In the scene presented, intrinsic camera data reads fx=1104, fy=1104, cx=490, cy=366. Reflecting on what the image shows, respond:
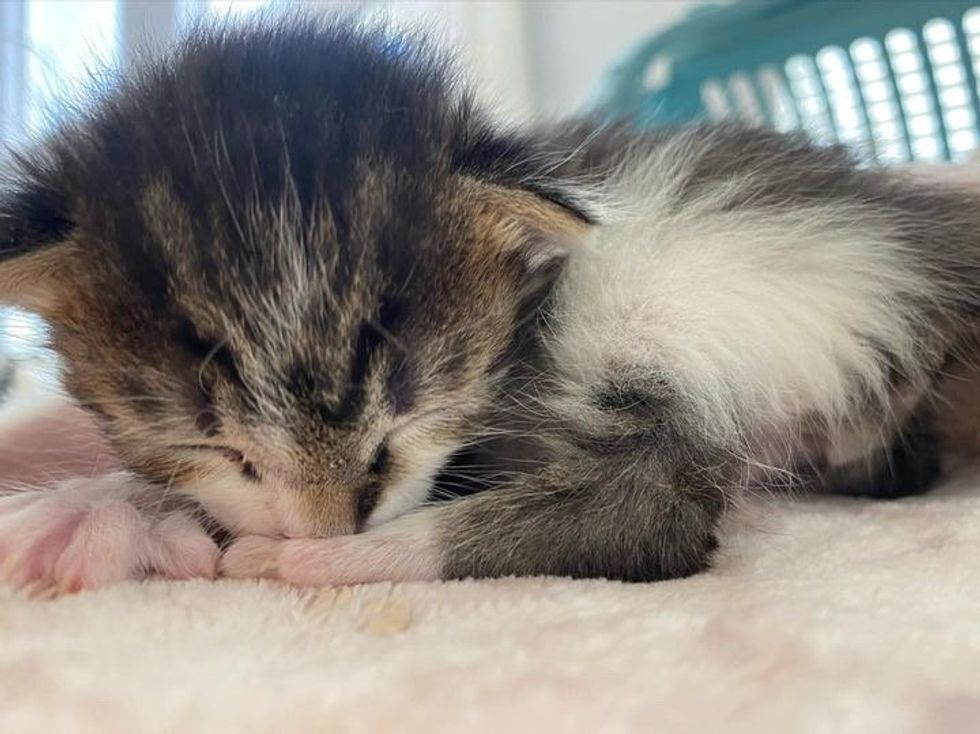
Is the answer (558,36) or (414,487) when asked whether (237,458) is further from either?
(558,36)

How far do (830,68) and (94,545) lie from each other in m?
1.69

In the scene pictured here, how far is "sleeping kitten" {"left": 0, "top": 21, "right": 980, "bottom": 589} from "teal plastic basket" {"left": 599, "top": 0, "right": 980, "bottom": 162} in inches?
37.6

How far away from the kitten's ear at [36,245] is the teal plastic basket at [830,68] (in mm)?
1342

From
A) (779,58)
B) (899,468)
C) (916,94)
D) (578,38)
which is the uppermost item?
(578,38)

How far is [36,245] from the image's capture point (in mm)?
871

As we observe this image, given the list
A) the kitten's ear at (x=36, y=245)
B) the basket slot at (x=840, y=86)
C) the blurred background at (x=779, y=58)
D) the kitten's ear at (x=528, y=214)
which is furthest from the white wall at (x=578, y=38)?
the kitten's ear at (x=36, y=245)

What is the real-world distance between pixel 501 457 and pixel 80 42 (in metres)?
1.47

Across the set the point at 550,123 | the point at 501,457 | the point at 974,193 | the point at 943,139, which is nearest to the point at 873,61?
the point at 943,139

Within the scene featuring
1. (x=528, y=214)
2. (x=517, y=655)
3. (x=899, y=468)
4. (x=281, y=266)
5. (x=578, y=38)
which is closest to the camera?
(x=517, y=655)

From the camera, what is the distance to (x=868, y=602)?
0.79m

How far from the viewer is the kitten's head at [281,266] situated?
827 millimetres

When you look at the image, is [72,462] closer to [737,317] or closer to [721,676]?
[737,317]

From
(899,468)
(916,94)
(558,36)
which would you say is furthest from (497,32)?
(899,468)

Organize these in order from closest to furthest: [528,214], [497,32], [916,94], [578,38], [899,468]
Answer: [528,214], [899,468], [916,94], [497,32], [578,38]
